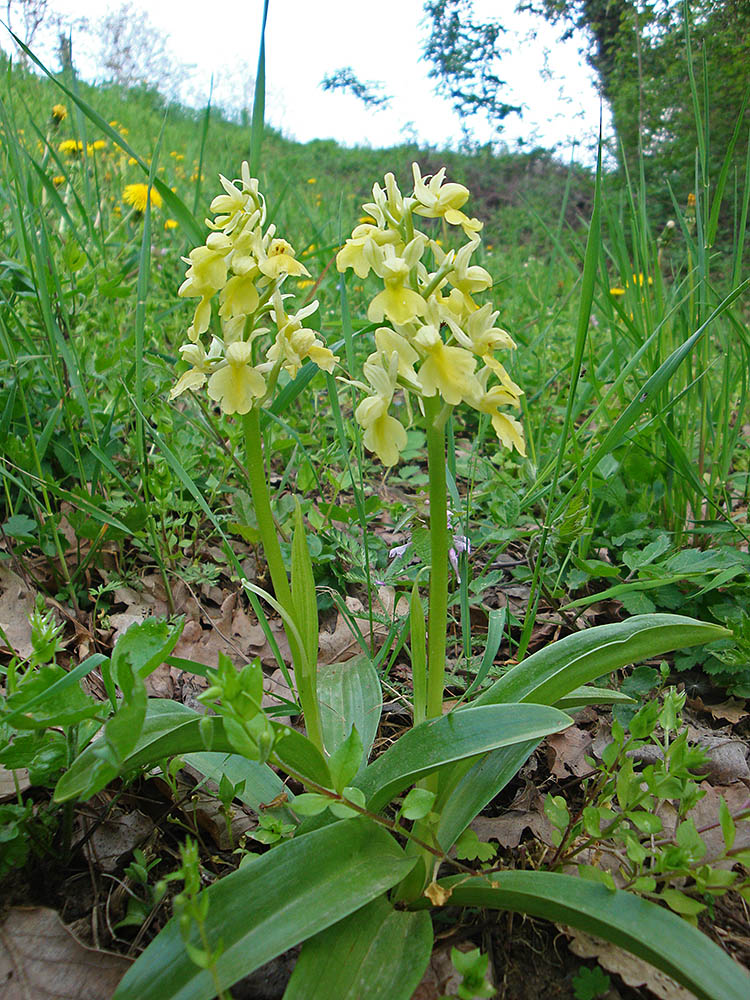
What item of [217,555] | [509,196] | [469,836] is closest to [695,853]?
[469,836]

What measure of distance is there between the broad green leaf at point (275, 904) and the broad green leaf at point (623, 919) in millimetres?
137

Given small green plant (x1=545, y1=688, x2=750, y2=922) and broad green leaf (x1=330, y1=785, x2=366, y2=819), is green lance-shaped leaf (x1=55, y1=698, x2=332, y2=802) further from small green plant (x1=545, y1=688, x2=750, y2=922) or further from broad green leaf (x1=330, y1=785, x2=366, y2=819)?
small green plant (x1=545, y1=688, x2=750, y2=922)

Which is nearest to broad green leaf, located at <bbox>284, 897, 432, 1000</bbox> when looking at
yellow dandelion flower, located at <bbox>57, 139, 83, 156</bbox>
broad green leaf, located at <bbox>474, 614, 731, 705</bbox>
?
broad green leaf, located at <bbox>474, 614, 731, 705</bbox>

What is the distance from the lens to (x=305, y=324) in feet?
6.41

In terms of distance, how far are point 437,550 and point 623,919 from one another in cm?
55

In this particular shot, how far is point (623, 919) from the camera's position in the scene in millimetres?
864

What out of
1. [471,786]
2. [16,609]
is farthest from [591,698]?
[16,609]

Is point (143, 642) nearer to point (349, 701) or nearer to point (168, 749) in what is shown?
point (168, 749)

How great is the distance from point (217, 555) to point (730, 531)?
4.59 feet

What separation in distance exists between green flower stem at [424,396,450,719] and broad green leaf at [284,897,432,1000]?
30cm

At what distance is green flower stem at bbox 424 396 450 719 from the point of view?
1.02m

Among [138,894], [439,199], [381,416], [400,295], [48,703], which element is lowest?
[138,894]

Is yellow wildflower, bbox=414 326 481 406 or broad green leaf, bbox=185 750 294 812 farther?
broad green leaf, bbox=185 750 294 812

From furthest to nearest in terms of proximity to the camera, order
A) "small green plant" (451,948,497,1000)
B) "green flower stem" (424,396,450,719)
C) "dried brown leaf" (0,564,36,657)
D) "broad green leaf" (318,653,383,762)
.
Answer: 1. "dried brown leaf" (0,564,36,657)
2. "broad green leaf" (318,653,383,762)
3. "green flower stem" (424,396,450,719)
4. "small green plant" (451,948,497,1000)
